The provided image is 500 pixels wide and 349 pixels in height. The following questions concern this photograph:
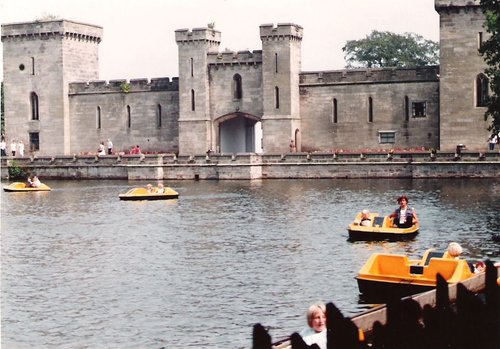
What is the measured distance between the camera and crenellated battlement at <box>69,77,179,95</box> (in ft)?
270

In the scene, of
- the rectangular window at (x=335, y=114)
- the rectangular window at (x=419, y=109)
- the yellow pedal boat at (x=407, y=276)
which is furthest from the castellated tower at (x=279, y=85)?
the yellow pedal boat at (x=407, y=276)

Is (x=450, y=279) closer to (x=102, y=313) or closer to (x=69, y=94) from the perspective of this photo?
(x=102, y=313)

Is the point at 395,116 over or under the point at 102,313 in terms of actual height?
over

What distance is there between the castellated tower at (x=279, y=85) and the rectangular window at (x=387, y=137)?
6.57 m

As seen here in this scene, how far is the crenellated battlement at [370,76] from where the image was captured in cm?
7400

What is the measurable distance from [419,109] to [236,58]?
14.9 metres

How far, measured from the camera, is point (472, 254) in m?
31.7

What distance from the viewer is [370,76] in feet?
248

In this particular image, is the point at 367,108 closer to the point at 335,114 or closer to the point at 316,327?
the point at 335,114

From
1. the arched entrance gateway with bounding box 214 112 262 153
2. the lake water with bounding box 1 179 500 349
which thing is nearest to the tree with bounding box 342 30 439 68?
the arched entrance gateway with bounding box 214 112 262 153

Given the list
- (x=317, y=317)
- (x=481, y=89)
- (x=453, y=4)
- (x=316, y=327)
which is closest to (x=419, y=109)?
(x=481, y=89)

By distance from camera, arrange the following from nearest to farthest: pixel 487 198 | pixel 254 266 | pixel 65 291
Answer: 1. pixel 65 291
2. pixel 254 266
3. pixel 487 198

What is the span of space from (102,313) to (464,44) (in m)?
49.1

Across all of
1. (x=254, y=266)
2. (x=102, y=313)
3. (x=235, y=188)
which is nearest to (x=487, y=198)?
(x=235, y=188)
